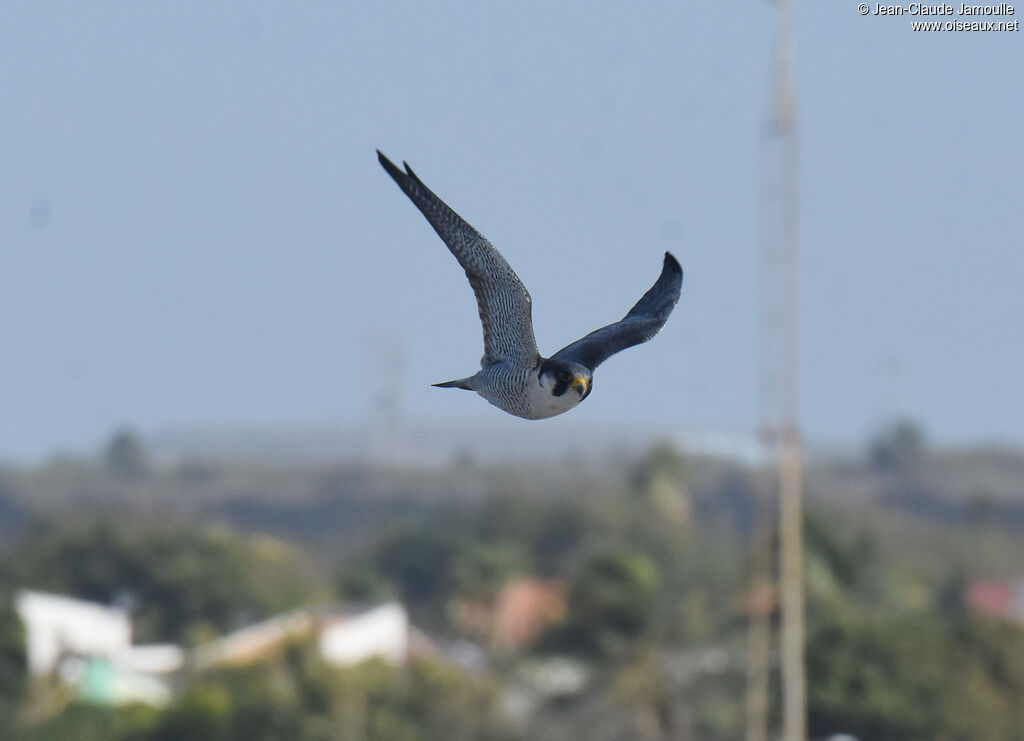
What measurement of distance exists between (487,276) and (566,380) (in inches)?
25.0

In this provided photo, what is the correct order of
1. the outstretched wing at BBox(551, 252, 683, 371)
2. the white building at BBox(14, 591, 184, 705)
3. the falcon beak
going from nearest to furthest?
1. the falcon beak
2. the outstretched wing at BBox(551, 252, 683, 371)
3. the white building at BBox(14, 591, 184, 705)

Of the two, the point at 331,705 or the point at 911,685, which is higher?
the point at 911,685

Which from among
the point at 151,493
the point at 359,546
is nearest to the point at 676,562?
the point at 359,546

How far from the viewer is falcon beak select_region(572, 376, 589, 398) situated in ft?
32.2

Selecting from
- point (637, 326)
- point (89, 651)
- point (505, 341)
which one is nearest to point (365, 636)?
point (89, 651)

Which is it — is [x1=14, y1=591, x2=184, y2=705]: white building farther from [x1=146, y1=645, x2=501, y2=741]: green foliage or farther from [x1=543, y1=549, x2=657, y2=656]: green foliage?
[x1=543, y1=549, x2=657, y2=656]: green foliage

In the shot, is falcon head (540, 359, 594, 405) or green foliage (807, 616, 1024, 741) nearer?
falcon head (540, 359, 594, 405)

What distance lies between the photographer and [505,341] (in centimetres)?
1027

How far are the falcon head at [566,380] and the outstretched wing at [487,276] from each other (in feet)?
0.51

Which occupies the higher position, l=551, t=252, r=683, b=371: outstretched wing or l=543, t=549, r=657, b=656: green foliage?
l=543, t=549, r=657, b=656: green foliage

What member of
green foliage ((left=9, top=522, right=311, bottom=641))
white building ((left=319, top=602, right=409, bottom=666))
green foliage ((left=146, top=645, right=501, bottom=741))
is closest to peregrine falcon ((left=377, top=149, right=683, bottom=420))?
green foliage ((left=146, top=645, right=501, bottom=741))

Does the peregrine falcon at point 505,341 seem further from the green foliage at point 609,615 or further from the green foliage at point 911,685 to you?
the green foliage at point 609,615

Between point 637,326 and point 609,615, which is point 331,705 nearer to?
point 609,615

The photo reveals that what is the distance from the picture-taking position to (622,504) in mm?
74812
